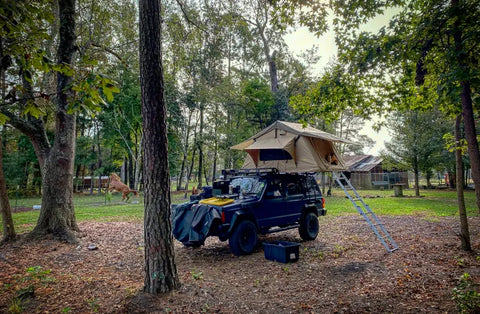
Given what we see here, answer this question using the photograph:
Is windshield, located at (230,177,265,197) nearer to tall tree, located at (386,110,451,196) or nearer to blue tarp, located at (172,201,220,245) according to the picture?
blue tarp, located at (172,201,220,245)

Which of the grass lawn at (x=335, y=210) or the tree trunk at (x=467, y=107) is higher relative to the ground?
the tree trunk at (x=467, y=107)

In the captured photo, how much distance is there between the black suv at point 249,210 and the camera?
21.2ft

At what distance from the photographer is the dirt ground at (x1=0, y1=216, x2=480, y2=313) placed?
4199 mm

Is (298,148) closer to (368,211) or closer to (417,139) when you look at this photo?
(368,211)

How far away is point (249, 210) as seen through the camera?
22.8 feet

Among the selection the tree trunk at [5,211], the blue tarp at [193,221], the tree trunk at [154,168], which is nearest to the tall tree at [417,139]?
the blue tarp at [193,221]

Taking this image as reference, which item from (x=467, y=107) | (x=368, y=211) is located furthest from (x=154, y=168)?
(x=368, y=211)

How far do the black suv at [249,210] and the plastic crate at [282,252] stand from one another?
584 millimetres

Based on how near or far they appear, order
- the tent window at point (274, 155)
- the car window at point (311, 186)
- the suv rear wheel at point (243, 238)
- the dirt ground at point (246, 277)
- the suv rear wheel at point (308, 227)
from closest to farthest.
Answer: the dirt ground at point (246, 277), the suv rear wheel at point (243, 238), the tent window at point (274, 155), the suv rear wheel at point (308, 227), the car window at point (311, 186)

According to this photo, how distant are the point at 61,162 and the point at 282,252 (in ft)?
21.5

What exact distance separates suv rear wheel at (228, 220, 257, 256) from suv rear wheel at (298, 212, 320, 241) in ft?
6.59

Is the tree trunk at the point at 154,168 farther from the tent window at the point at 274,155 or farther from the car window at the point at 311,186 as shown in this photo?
the car window at the point at 311,186

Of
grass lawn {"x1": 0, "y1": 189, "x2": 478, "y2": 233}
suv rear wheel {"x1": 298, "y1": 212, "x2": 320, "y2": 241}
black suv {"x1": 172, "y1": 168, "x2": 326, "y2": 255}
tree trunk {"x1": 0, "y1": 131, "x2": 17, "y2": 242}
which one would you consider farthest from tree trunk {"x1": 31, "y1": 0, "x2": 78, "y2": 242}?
suv rear wheel {"x1": 298, "y1": 212, "x2": 320, "y2": 241}

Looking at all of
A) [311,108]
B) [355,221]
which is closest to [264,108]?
[355,221]
